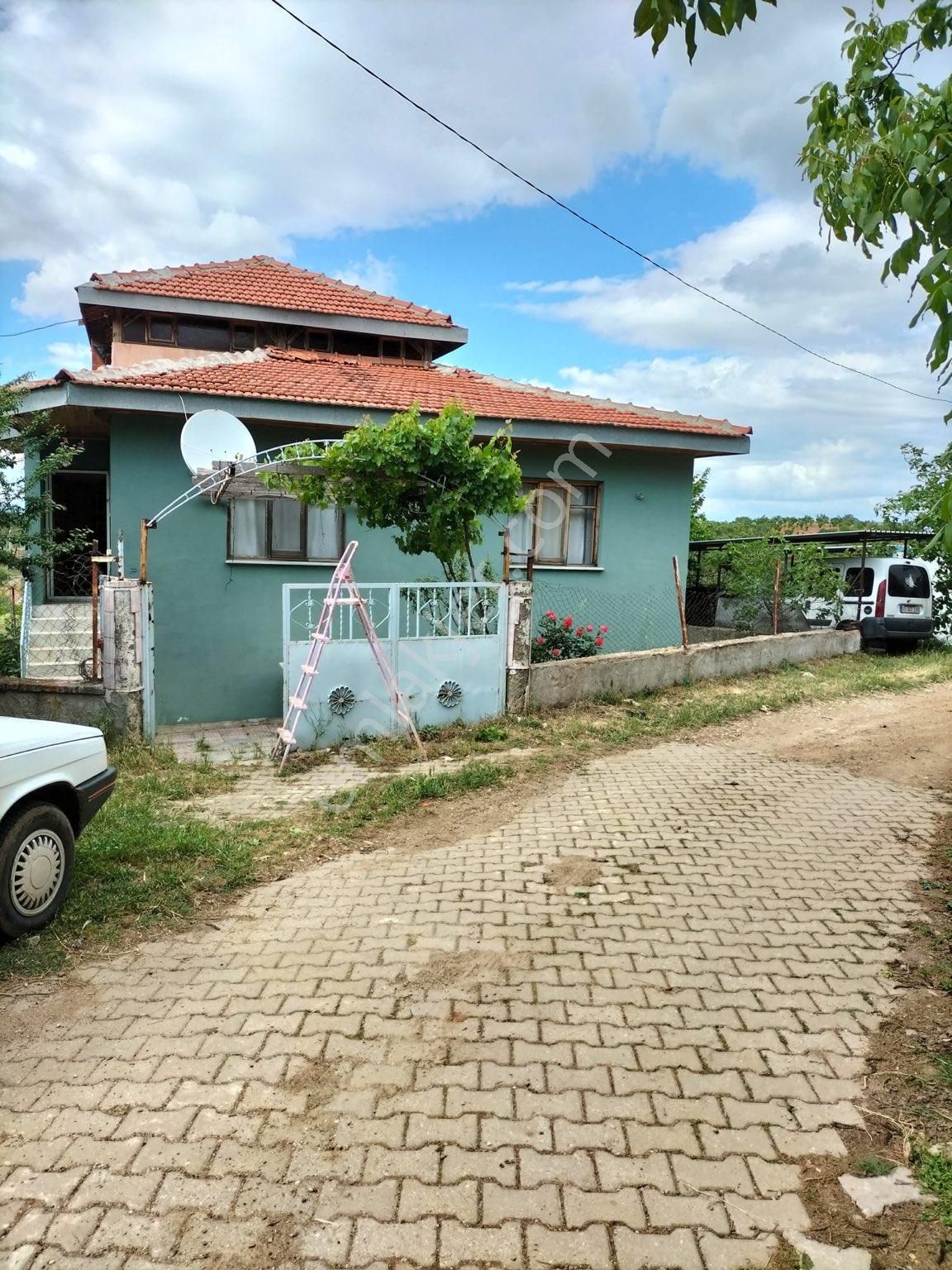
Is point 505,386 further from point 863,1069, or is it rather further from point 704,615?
point 863,1069

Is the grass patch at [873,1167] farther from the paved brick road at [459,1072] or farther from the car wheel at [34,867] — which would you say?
the car wheel at [34,867]

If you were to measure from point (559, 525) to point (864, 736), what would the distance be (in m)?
5.04

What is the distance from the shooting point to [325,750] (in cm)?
802

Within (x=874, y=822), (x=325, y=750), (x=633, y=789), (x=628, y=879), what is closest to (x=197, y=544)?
(x=325, y=750)

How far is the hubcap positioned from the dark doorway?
27.0ft

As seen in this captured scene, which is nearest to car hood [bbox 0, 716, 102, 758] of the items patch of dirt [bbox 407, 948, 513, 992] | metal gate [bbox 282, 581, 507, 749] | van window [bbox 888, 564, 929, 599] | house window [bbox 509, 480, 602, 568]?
patch of dirt [bbox 407, 948, 513, 992]

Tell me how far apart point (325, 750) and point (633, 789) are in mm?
3032

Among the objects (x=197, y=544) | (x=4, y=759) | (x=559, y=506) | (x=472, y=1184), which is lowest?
(x=472, y=1184)

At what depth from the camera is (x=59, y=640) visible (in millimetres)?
10352

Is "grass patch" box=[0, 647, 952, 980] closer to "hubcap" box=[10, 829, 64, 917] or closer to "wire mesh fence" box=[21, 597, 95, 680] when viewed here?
"hubcap" box=[10, 829, 64, 917]

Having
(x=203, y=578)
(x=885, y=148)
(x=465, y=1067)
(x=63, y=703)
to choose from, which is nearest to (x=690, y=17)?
(x=885, y=148)

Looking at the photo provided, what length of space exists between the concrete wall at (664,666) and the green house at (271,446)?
A: 1.21 metres

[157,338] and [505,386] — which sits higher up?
[157,338]

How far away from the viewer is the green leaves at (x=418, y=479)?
7.89m
